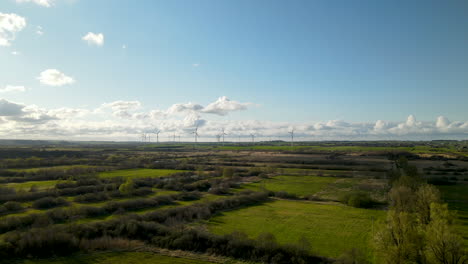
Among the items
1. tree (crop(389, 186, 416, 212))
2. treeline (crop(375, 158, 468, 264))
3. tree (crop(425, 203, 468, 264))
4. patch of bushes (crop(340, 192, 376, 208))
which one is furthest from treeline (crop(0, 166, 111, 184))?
tree (crop(425, 203, 468, 264))

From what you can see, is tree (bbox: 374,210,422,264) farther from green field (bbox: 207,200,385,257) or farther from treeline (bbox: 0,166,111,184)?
treeline (bbox: 0,166,111,184)

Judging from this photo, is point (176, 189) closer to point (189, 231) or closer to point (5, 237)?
point (189, 231)

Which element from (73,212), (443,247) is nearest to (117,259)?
(73,212)

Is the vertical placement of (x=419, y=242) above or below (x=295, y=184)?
above

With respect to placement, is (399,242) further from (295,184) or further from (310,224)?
(295,184)

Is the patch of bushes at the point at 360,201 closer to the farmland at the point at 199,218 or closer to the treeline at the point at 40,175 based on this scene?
the farmland at the point at 199,218

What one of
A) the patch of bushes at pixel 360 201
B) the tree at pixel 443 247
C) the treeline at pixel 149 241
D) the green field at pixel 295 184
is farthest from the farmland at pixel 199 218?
the tree at pixel 443 247
